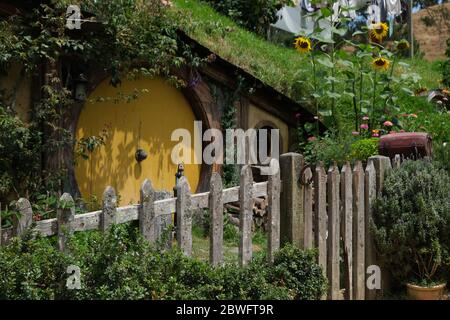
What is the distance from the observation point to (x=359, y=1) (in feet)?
46.9

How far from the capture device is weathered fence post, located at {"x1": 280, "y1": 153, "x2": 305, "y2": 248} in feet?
14.0

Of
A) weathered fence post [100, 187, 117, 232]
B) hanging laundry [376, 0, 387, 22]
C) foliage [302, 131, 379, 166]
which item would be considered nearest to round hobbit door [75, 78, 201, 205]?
foliage [302, 131, 379, 166]

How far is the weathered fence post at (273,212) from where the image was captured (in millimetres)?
4203

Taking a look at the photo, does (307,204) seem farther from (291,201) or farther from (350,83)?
(350,83)

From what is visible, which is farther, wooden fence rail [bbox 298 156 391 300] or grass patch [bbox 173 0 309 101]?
grass patch [bbox 173 0 309 101]

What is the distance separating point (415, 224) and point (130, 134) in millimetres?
4485

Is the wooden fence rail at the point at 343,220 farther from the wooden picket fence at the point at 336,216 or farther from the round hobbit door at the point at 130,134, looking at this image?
the round hobbit door at the point at 130,134

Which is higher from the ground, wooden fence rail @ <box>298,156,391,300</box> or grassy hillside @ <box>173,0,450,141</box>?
grassy hillside @ <box>173,0,450,141</box>

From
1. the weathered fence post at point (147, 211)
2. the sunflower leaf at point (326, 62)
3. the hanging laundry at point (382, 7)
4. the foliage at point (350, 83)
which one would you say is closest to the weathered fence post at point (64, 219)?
the weathered fence post at point (147, 211)

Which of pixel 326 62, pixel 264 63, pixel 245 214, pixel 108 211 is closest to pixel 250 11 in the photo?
pixel 264 63

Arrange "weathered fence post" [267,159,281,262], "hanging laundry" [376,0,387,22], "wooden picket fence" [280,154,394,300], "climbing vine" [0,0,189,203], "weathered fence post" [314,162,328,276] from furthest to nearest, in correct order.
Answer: "hanging laundry" [376,0,387,22] → "climbing vine" [0,0,189,203] → "weathered fence post" [314,162,328,276] → "wooden picket fence" [280,154,394,300] → "weathered fence post" [267,159,281,262]

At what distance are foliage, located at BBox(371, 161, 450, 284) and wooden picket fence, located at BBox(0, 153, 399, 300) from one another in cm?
12

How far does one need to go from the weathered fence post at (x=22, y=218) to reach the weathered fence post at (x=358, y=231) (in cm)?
262

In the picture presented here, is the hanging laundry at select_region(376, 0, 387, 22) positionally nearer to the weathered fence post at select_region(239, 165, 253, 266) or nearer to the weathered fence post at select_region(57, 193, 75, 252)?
the weathered fence post at select_region(239, 165, 253, 266)
